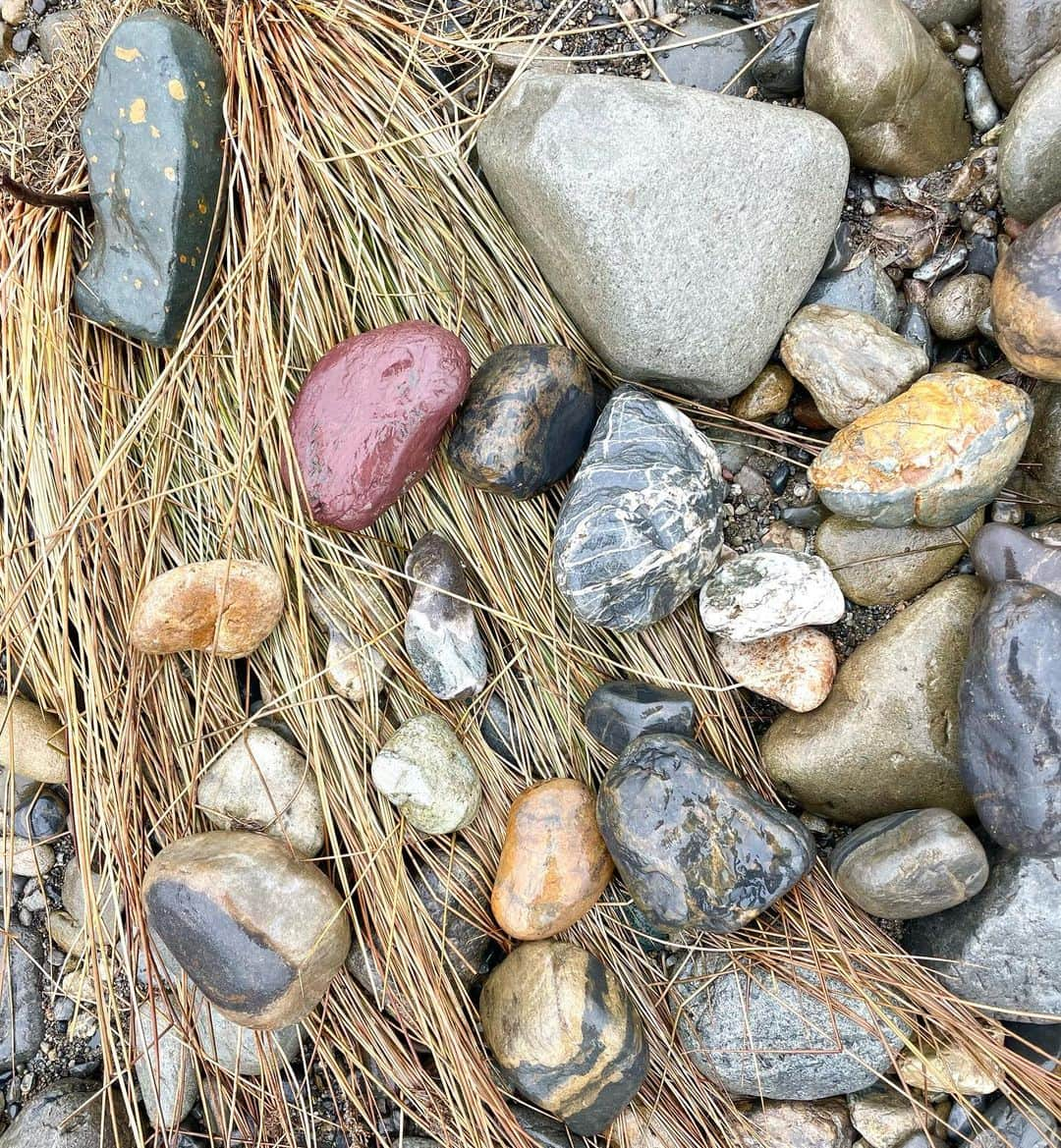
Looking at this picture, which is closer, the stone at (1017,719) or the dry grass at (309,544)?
the stone at (1017,719)

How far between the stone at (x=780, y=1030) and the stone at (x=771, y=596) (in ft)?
2.39

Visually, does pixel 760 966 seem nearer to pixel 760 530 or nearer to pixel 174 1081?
pixel 760 530

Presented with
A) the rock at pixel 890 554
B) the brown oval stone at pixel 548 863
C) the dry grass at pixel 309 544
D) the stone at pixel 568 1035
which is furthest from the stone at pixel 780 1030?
the rock at pixel 890 554

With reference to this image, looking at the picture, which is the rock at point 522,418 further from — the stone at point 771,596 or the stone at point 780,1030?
the stone at point 780,1030

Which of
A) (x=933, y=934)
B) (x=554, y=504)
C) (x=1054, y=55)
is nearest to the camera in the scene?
(x=1054, y=55)

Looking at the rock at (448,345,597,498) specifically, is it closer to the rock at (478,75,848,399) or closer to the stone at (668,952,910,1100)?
the rock at (478,75,848,399)

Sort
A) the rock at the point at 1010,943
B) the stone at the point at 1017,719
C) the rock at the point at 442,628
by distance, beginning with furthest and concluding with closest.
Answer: the rock at the point at 442,628 → the rock at the point at 1010,943 → the stone at the point at 1017,719

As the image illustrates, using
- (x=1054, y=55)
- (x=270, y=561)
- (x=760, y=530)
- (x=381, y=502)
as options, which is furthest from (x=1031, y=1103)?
(x=1054, y=55)

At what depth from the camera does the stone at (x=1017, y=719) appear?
Result: 1597 millimetres

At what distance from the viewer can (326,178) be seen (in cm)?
183

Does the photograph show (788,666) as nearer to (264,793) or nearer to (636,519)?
(636,519)

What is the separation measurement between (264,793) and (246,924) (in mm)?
284

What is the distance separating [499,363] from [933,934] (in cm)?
153

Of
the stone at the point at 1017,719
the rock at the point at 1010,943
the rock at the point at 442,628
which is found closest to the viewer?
the stone at the point at 1017,719
